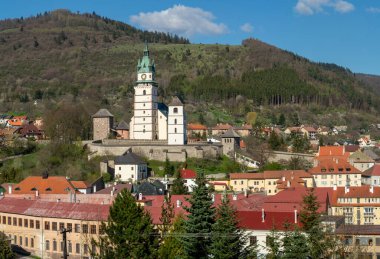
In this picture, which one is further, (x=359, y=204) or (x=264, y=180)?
(x=264, y=180)

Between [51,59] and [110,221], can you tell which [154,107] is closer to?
[110,221]

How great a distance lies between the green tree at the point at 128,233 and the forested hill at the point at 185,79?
3180 inches

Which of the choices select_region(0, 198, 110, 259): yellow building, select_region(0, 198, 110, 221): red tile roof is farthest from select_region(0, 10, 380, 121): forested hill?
select_region(0, 198, 110, 259): yellow building

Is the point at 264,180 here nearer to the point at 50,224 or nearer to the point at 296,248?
the point at 50,224

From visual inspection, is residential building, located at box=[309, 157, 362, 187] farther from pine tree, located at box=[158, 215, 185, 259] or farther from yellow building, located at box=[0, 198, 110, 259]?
pine tree, located at box=[158, 215, 185, 259]

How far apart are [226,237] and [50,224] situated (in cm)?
2289

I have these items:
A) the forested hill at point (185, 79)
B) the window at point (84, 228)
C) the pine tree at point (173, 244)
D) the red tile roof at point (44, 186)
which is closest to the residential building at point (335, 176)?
the red tile roof at point (44, 186)

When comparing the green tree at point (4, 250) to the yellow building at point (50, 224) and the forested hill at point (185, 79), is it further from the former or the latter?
the forested hill at point (185, 79)

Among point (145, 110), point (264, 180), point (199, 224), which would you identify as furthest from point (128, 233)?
point (145, 110)

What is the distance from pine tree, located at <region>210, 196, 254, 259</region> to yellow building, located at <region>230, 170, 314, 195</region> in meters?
40.2

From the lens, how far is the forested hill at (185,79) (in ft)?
469

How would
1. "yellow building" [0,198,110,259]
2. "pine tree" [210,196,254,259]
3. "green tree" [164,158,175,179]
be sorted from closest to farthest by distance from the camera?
"pine tree" [210,196,254,259] → "yellow building" [0,198,110,259] → "green tree" [164,158,175,179]

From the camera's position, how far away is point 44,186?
63844 millimetres

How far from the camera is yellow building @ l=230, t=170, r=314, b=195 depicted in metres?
71.6
